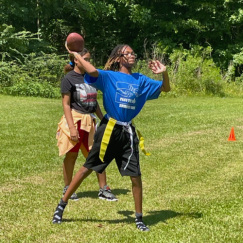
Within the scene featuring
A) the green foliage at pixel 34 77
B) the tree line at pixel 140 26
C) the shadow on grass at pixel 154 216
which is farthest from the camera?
the tree line at pixel 140 26

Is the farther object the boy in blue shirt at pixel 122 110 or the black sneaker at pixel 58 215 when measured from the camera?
the black sneaker at pixel 58 215

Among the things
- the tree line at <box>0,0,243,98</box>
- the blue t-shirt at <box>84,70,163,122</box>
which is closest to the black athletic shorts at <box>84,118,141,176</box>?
the blue t-shirt at <box>84,70,163,122</box>

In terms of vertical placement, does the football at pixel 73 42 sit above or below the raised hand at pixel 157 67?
above

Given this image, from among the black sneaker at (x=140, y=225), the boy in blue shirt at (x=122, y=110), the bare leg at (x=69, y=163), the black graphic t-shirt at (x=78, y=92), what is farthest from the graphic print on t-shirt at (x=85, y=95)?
the black sneaker at (x=140, y=225)

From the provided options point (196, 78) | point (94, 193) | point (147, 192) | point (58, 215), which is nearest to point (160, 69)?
point (58, 215)

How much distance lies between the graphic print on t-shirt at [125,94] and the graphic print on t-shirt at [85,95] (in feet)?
3.24

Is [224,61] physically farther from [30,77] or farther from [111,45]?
[30,77]

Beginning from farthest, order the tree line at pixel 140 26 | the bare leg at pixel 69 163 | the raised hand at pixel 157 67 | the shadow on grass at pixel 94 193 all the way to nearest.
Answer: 1. the tree line at pixel 140 26
2. the shadow on grass at pixel 94 193
3. the bare leg at pixel 69 163
4. the raised hand at pixel 157 67

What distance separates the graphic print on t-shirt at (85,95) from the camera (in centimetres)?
541

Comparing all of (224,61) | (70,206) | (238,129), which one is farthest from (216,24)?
(70,206)

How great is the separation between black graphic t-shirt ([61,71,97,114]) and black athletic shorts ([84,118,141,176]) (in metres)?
0.86

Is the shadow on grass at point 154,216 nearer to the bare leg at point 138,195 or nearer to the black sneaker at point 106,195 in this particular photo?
the bare leg at point 138,195

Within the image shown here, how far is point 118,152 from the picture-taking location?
4672mm

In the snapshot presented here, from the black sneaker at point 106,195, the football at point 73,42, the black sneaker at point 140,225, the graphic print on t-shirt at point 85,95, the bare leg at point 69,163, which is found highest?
the football at point 73,42
